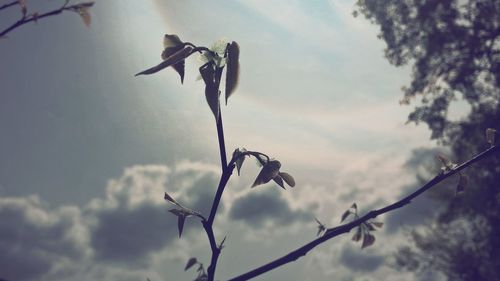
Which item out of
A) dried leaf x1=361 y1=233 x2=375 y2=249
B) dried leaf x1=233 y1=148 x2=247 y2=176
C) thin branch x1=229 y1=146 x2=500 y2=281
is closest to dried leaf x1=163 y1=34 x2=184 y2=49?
dried leaf x1=233 y1=148 x2=247 y2=176

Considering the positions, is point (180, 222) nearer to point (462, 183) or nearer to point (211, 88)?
point (211, 88)

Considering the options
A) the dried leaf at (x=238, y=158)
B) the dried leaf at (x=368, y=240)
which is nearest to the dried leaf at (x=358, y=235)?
the dried leaf at (x=368, y=240)

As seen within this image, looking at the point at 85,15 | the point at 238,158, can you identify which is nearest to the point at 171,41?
the point at 238,158

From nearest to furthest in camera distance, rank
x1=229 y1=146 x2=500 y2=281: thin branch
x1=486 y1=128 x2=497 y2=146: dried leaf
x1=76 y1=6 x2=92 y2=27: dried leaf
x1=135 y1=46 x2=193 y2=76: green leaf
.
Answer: x1=135 y1=46 x2=193 y2=76: green leaf, x1=229 y1=146 x2=500 y2=281: thin branch, x1=486 y1=128 x2=497 y2=146: dried leaf, x1=76 y1=6 x2=92 y2=27: dried leaf

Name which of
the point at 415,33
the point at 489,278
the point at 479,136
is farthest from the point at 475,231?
the point at 415,33

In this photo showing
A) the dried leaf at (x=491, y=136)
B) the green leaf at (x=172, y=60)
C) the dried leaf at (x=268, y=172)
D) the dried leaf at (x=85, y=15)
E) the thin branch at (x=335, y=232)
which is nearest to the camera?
the green leaf at (x=172, y=60)

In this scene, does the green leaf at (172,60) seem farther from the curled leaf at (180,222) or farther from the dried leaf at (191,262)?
the dried leaf at (191,262)

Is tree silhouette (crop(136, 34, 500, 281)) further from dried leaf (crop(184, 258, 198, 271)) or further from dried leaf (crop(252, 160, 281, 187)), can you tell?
dried leaf (crop(184, 258, 198, 271))
